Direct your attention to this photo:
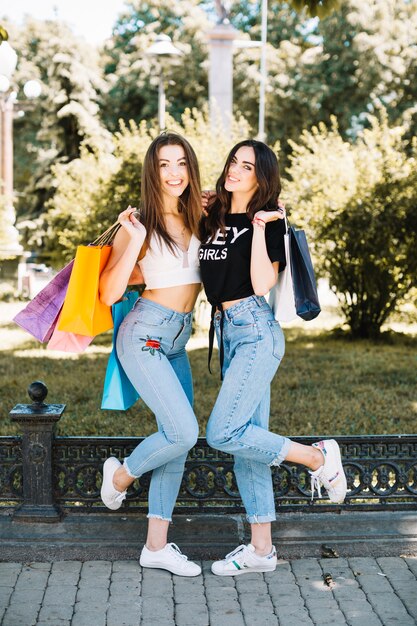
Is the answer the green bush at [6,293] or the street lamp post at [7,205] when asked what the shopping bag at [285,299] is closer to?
the street lamp post at [7,205]

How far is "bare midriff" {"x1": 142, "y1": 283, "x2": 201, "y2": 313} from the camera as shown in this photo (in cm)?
402

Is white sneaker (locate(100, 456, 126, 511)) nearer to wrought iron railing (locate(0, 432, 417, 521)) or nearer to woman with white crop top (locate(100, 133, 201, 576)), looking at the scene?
woman with white crop top (locate(100, 133, 201, 576))

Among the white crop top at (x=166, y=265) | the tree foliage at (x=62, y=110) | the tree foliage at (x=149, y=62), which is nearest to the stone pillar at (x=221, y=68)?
the tree foliage at (x=62, y=110)

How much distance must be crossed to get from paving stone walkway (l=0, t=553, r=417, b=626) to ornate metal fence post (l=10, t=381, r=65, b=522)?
284 millimetres

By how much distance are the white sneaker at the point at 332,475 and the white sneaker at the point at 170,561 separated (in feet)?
2.38

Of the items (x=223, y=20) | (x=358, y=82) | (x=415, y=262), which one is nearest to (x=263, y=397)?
(x=415, y=262)

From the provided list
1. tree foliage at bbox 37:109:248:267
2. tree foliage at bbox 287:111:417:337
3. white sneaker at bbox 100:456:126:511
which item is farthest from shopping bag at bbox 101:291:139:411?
tree foliage at bbox 37:109:248:267

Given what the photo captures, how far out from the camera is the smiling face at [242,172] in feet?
13.0

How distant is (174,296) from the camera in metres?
4.03

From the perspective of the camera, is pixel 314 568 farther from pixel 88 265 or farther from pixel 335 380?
pixel 335 380

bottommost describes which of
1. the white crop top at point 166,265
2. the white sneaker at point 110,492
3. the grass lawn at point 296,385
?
the grass lawn at point 296,385

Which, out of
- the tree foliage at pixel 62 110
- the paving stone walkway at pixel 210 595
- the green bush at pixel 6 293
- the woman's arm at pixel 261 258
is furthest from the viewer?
the tree foliage at pixel 62 110

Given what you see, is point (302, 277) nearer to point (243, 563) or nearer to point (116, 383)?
point (116, 383)

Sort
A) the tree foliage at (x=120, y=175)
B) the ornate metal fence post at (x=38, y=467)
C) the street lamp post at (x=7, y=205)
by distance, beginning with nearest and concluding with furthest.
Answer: the ornate metal fence post at (x=38, y=467) < the tree foliage at (x=120, y=175) < the street lamp post at (x=7, y=205)
